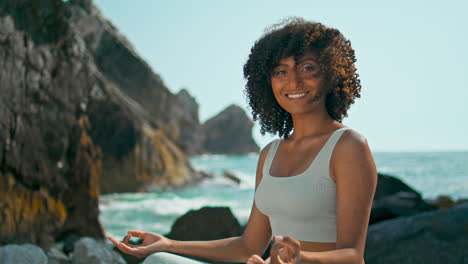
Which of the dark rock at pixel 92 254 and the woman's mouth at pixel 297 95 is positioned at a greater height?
the woman's mouth at pixel 297 95

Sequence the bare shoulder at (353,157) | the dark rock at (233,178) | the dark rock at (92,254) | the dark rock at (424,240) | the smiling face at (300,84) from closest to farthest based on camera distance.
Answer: the bare shoulder at (353,157), the smiling face at (300,84), the dark rock at (424,240), the dark rock at (92,254), the dark rock at (233,178)

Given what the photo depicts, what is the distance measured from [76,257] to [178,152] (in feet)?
63.3

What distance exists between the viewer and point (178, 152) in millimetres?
23453

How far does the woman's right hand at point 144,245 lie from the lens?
1.93 metres

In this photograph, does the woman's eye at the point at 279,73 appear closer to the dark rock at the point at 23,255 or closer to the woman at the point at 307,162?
the woman at the point at 307,162

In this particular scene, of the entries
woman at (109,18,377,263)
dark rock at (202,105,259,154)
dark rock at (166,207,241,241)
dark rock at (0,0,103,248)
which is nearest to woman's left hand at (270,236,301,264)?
woman at (109,18,377,263)

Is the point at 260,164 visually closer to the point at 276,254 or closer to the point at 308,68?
the point at 308,68

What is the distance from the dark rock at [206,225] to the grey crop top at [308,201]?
2526mm

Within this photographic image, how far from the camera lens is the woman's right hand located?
6.32 ft

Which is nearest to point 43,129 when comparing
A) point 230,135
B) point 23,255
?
point 23,255

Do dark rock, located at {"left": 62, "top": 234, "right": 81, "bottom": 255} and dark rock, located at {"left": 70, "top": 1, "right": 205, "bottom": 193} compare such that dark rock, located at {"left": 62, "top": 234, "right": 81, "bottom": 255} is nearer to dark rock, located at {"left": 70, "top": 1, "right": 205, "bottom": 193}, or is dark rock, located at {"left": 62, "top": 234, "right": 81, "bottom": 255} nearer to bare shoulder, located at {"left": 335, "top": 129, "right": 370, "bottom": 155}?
bare shoulder, located at {"left": 335, "top": 129, "right": 370, "bottom": 155}

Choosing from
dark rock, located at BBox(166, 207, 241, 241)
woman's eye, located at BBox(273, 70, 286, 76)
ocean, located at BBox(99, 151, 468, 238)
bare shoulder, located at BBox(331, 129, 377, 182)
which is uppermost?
woman's eye, located at BBox(273, 70, 286, 76)

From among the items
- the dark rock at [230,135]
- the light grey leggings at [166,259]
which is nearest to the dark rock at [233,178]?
the light grey leggings at [166,259]

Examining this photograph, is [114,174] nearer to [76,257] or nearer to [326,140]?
[76,257]
